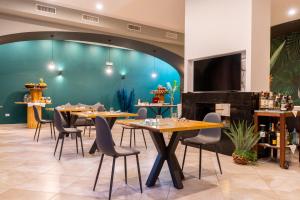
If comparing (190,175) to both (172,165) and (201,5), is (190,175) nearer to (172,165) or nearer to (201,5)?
(172,165)

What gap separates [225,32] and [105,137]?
11.7 feet

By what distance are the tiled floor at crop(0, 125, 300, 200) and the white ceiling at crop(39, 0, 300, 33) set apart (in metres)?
3.74

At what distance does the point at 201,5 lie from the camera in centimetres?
552

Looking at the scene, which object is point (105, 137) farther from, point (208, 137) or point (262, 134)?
point (262, 134)

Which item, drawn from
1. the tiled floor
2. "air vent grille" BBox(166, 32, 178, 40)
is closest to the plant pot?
the tiled floor

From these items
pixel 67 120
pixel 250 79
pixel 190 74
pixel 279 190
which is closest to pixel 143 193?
pixel 279 190

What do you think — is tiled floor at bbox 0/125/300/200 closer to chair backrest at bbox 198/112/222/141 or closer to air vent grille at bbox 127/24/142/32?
chair backrest at bbox 198/112/222/141

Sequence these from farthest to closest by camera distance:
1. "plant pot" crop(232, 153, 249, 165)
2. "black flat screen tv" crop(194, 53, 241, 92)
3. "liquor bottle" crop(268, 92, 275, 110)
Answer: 1. "black flat screen tv" crop(194, 53, 241, 92)
2. "liquor bottle" crop(268, 92, 275, 110)
3. "plant pot" crop(232, 153, 249, 165)

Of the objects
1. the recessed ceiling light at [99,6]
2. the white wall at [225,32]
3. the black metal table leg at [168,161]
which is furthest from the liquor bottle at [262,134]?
the recessed ceiling light at [99,6]

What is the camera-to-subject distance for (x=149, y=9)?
657 centimetres

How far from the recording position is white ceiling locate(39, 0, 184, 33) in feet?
20.1

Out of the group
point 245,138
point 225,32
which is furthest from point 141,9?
point 245,138

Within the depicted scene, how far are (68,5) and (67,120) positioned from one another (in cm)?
298

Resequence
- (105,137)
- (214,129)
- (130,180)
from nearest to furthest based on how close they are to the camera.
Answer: (105,137), (130,180), (214,129)
